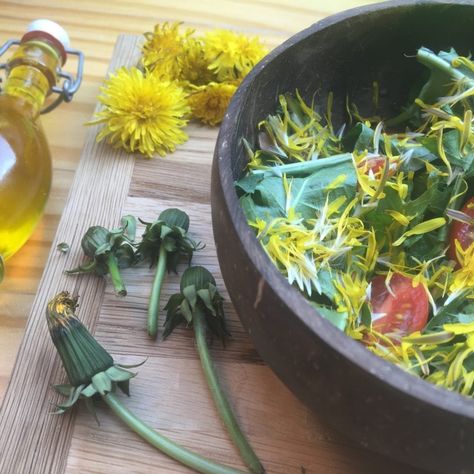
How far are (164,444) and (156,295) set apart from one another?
14cm

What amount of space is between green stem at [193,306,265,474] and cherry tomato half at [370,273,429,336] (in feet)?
0.44

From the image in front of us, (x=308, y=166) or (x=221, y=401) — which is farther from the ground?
(x=308, y=166)

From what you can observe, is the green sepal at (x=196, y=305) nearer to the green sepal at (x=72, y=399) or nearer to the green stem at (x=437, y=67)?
the green sepal at (x=72, y=399)

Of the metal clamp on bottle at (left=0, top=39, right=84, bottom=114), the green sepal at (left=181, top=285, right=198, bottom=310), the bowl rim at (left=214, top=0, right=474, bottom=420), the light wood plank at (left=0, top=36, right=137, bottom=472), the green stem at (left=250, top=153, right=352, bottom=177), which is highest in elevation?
the bowl rim at (left=214, top=0, right=474, bottom=420)

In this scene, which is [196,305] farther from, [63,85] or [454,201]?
[63,85]

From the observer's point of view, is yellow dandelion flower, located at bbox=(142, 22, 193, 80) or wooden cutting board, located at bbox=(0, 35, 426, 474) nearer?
wooden cutting board, located at bbox=(0, 35, 426, 474)

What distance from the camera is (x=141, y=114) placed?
2.42 feet

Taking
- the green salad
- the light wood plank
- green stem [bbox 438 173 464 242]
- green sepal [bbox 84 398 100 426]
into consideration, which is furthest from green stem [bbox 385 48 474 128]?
green sepal [bbox 84 398 100 426]

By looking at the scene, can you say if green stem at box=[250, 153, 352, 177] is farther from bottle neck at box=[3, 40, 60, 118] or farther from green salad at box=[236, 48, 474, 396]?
bottle neck at box=[3, 40, 60, 118]

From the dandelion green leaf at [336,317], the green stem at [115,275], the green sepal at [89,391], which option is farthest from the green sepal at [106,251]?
the dandelion green leaf at [336,317]

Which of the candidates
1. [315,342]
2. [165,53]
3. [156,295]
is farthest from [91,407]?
[165,53]

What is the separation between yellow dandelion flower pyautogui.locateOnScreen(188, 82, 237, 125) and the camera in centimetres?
77

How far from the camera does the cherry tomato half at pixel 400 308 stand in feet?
1.70

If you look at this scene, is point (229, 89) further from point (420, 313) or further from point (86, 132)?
point (420, 313)
